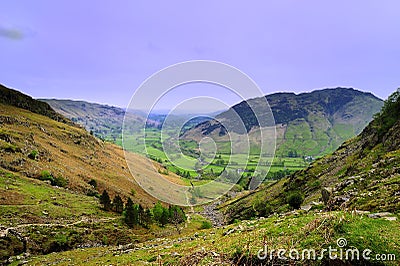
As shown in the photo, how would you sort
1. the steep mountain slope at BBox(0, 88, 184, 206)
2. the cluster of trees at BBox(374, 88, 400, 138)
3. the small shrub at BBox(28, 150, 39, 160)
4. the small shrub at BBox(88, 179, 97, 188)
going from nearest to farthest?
the cluster of trees at BBox(374, 88, 400, 138) → the steep mountain slope at BBox(0, 88, 184, 206) → the small shrub at BBox(28, 150, 39, 160) → the small shrub at BBox(88, 179, 97, 188)

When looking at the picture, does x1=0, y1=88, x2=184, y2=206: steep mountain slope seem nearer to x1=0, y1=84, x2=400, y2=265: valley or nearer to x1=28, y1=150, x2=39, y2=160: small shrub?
x1=28, y1=150, x2=39, y2=160: small shrub

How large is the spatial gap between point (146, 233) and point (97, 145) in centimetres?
11932

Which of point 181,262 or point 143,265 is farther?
point 143,265

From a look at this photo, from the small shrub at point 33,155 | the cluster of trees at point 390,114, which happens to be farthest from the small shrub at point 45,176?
the cluster of trees at point 390,114

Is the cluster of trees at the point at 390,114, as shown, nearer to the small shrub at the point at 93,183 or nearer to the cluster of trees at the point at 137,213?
the cluster of trees at the point at 137,213

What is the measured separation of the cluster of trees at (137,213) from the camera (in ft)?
230

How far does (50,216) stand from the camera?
5775cm

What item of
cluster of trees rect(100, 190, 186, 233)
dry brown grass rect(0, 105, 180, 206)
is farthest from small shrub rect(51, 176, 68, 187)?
cluster of trees rect(100, 190, 186, 233)

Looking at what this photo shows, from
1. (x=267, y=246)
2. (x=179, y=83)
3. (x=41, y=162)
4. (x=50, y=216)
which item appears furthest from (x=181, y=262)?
(x=41, y=162)

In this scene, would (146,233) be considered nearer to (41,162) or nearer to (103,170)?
(41,162)

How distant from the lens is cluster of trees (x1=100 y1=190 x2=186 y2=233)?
230ft

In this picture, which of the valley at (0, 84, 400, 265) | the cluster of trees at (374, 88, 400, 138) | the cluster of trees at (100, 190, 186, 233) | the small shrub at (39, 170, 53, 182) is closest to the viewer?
the valley at (0, 84, 400, 265)

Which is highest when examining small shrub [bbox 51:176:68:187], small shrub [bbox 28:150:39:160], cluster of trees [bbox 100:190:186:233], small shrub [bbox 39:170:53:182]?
small shrub [bbox 28:150:39:160]

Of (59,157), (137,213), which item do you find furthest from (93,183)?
(137,213)
